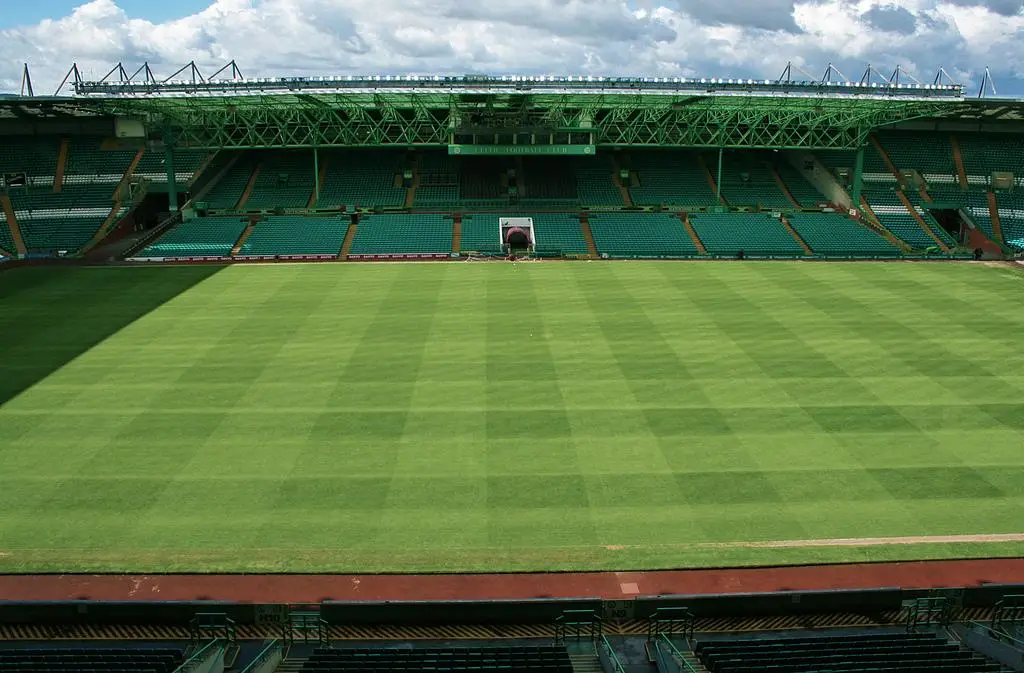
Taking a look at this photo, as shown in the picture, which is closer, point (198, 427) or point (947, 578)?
point (947, 578)

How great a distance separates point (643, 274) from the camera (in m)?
45.4

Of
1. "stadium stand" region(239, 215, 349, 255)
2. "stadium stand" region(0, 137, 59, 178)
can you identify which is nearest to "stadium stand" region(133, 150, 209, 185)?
"stadium stand" region(0, 137, 59, 178)

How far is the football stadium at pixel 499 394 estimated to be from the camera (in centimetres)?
1383

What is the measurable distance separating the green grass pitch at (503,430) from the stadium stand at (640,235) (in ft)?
44.7

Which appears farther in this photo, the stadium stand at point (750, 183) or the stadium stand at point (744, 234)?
the stadium stand at point (750, 183)

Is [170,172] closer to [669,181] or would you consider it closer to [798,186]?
[669,181]

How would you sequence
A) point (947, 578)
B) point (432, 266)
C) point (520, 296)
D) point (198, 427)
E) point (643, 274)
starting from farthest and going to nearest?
point (432, 266)
point (643, 274)
point (520, 296)
point (198, 427)
point (947, 578)

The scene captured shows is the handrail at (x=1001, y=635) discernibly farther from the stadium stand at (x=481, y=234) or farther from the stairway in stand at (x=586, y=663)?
the stadium stand at (x=481, y=234)

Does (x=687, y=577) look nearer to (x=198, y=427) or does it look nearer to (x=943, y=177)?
(x=198, y=427)

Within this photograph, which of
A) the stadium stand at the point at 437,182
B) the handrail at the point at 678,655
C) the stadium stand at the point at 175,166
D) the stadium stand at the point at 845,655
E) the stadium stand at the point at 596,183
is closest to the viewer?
the stadium stand at the point at 845,655

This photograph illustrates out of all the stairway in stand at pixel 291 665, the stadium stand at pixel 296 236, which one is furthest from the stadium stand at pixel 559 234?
the stairway in stand at pixel 291 665

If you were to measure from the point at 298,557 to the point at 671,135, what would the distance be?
5110cm

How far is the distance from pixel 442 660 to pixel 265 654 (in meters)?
2.94

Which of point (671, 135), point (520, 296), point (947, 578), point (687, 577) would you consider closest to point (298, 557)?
point (687, 577)
